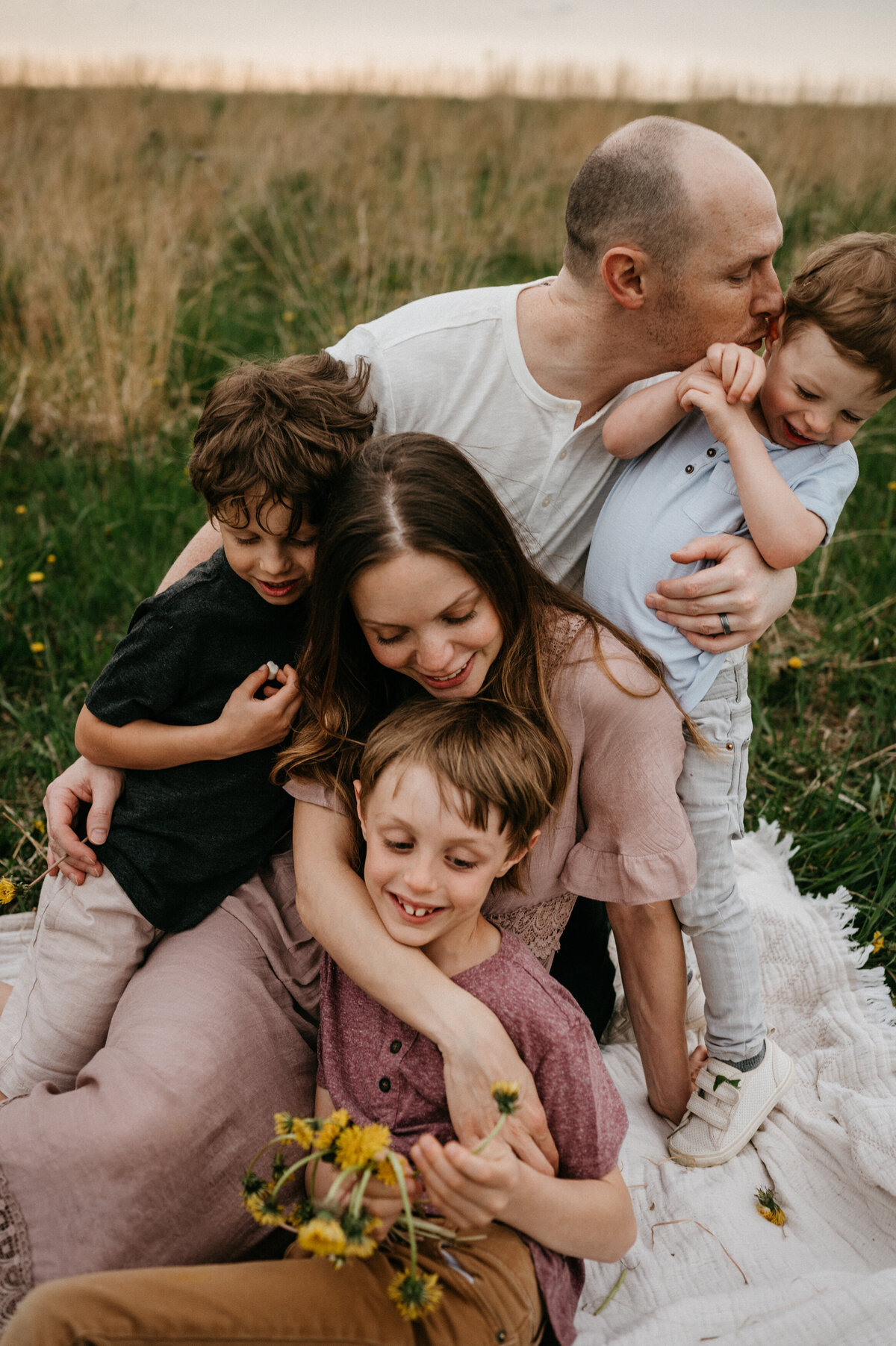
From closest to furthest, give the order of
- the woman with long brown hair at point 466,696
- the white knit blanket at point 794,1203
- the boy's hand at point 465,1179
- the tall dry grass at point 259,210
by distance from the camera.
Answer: the boy's hand at point 465,1179 < the woman with long brown hair at point 466,696 < the white knit blanket at point 794,1203 < the tall dry grass at point 259,210

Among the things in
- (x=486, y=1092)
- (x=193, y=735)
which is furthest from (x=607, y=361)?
(x=486, y=1092)

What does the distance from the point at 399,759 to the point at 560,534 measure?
1.03 m

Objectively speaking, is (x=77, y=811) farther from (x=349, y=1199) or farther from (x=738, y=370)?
(x=738, y=370)

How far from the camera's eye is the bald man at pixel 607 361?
2145 millimetres

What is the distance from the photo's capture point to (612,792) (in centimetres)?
196

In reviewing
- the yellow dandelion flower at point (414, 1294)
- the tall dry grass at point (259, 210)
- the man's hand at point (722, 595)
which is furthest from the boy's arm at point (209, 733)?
the tall dry grass at point (259, 210)

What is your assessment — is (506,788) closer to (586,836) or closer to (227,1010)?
(586,836)

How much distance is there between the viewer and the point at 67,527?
13.3 ft

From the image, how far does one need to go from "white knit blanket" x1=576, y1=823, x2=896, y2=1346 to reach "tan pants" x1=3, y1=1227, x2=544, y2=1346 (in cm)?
44

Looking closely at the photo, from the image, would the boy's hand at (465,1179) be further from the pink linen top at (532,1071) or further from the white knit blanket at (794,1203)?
the white knit blanket at (794,1203)

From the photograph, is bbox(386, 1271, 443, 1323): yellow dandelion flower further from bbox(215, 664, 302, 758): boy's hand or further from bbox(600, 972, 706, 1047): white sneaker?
bbox(600, 972, 706, 1047): white sneaker

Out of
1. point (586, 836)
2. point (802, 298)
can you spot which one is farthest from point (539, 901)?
point (802, 298)

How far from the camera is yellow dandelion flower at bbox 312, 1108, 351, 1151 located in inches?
48.9

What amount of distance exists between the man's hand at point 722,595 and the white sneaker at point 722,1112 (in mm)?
1018
